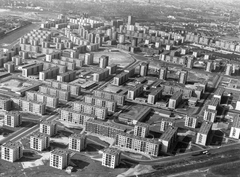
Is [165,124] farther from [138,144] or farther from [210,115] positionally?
[210,115]

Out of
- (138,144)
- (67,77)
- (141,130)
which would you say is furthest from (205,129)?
(67,77)

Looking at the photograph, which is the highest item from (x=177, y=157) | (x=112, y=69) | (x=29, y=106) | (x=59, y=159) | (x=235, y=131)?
(x=112, y=69)

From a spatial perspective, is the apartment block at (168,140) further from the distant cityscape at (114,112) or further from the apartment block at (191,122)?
the apartment block at (191,122)

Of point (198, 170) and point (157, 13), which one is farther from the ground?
point (157, 13)

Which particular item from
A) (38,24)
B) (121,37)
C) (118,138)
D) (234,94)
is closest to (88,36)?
(121,37)


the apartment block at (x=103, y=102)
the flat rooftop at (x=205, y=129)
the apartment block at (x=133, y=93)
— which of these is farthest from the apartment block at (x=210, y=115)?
the apartment block at (x=103, y=102)

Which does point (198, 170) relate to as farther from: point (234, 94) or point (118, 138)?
point (234, 94)
